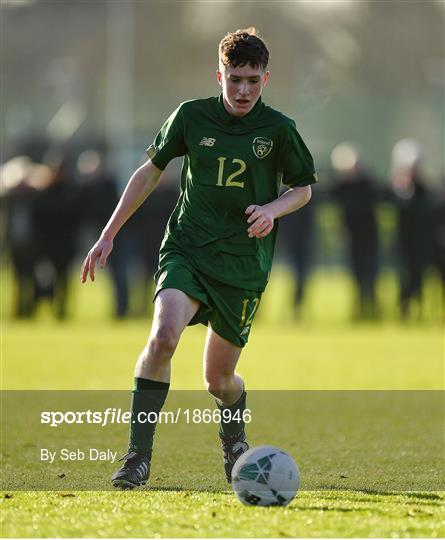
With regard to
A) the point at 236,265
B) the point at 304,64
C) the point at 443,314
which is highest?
the point at 304,64

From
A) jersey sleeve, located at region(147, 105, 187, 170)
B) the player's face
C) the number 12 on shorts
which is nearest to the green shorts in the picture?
the number 12 on shorts

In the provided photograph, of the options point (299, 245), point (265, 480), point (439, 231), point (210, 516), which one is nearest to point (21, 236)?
point (299, 245)

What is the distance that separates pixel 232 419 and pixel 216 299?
763 mm

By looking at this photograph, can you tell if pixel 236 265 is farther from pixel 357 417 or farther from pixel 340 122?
pixel 340 122

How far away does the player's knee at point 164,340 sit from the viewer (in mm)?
6809

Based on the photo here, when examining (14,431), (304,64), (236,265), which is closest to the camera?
(236,265)

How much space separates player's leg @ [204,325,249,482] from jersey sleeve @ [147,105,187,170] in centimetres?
94

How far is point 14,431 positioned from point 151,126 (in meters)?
39.9

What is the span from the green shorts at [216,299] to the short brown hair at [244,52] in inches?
42.0

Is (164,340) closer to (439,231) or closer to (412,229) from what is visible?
(412,229)

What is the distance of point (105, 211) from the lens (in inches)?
814

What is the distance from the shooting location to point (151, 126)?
160ft

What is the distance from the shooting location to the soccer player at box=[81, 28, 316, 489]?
6.94 metres

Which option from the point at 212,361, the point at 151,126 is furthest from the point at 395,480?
the point at 151,126
